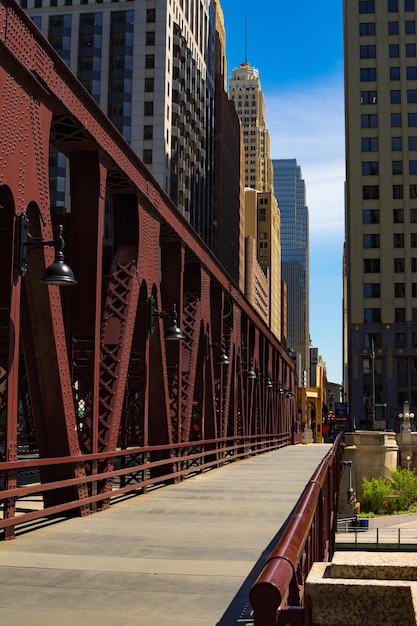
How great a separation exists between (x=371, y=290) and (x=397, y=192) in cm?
1344

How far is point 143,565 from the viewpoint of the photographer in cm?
787

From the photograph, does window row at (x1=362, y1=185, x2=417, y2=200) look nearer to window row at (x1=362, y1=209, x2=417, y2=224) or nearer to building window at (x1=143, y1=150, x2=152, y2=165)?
window row at (x1=362, y1=209, x2=417, y2=224)

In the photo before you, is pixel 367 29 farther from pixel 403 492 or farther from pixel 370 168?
pixel 403 492

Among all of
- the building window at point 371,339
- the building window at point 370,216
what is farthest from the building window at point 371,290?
the building window at point 370,216

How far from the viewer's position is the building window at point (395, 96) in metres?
104

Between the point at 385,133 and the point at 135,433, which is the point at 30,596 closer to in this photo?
the point at 135,433

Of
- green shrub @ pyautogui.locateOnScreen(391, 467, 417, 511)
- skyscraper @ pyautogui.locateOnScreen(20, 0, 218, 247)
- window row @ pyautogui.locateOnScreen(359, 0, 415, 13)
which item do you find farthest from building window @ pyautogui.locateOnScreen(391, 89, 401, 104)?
green shrub @ pyautogui.locateOnScreen(391, 467, 417, 511)

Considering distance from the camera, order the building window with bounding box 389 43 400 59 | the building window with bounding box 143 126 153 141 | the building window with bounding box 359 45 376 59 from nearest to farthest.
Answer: the building window with bounding box 143 126 153 141
the building window with bounding box 389 43 400 59
the building window with bounding box 359 45 376 59

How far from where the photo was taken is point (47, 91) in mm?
10773

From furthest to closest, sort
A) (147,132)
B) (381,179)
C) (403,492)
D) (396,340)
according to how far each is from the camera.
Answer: (381,179) → (396,340) → (147,132) → (403,492)

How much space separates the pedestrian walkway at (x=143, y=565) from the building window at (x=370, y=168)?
94066 mm

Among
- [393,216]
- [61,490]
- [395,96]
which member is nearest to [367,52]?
[395,96]

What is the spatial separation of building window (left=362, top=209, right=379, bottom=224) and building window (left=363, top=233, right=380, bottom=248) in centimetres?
172

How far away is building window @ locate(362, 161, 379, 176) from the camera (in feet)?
339
